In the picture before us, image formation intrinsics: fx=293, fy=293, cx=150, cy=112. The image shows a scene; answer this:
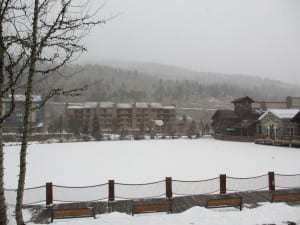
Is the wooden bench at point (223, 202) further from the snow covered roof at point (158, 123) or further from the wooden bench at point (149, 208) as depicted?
the snow covered roof at point (158, 123)

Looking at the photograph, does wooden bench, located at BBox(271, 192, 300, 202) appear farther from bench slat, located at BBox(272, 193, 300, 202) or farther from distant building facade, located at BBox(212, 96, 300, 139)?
distant building facade, located at BBox(212, 96, 300, 139)

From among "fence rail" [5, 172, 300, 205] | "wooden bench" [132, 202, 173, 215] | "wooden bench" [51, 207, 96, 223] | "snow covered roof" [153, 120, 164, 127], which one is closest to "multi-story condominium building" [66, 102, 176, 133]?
"snow covered roof" [153, 120, 164, 127]

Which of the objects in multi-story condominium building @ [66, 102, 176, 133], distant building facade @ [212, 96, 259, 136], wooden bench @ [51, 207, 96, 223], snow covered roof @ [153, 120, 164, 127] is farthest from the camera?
multi-story condominium building @ [66, 102, 176, 133]

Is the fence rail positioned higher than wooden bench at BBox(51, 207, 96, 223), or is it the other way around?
wooden bench at BBox(51, 207, 96, 223)

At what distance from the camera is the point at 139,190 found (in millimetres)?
15617

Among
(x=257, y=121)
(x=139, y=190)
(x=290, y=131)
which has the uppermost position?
(x=257, y=121)

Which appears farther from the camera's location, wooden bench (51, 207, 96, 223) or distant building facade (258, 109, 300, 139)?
distant building facade (258, 109, 300, 139)

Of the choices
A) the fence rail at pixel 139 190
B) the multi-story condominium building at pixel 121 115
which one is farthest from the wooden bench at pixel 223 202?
the multi-story condominium building at pixel 121 115

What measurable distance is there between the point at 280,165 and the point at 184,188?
41.9 ft

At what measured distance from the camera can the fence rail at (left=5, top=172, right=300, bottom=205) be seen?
44.4 ft

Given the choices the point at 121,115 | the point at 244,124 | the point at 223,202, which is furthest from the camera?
the point at 121,115

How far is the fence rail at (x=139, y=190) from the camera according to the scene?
1354 cm

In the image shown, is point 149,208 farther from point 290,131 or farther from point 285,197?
point 290,131

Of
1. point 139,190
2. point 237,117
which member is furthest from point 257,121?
point 139,190
